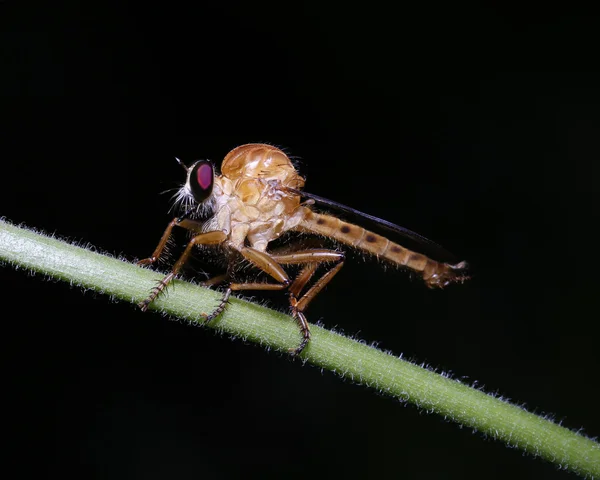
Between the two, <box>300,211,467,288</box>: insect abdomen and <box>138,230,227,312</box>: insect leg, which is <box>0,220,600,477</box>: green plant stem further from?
<box>300,211,467,288</box>: insect abdomen

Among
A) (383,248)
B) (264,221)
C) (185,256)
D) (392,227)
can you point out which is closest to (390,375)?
(392,227)

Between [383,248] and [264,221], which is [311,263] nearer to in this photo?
[264,221]

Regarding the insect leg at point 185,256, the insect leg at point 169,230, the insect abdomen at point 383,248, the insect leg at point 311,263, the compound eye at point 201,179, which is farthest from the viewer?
the insect abdomen at point 383,248

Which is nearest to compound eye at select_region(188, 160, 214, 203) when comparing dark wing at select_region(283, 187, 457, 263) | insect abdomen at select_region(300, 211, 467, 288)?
dark wing at select_region(283, 187, 457, 263)

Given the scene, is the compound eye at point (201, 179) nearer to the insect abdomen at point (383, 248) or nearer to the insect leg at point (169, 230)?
the insect leg at point (169, 230)

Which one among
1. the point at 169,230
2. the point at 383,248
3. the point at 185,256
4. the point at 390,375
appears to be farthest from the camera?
the point at 383,248

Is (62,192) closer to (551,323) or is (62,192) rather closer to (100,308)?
(100,308)

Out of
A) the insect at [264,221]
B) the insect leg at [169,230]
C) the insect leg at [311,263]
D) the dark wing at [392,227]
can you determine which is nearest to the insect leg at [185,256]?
the insect at [264,221]

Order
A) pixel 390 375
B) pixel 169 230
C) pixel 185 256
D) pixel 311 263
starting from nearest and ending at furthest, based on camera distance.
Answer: pixel 390 375 → pixel 185 256 → pixel 169 230 → pixel 311 263

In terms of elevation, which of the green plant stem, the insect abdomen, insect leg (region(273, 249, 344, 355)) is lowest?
the green plant stem
